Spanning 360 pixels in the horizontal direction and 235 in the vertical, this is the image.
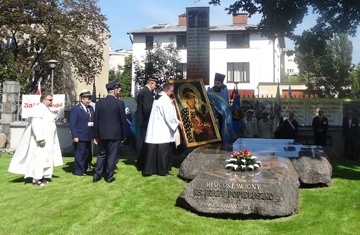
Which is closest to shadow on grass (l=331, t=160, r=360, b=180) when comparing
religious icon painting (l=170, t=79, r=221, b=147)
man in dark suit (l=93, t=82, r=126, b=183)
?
religious icon painting (l=170, t=79, r=221, b=147)

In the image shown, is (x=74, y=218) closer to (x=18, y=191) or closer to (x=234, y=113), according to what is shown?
(x=18, y=191)

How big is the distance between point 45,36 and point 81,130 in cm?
1994

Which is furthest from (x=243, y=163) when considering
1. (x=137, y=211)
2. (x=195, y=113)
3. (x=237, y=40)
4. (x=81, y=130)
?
(x=237, y=40)

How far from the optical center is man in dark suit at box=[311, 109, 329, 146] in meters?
15.5

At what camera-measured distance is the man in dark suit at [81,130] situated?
9797 millimetres

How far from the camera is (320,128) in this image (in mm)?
15461

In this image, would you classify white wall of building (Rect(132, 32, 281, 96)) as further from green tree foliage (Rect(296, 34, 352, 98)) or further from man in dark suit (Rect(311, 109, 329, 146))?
man in dark suit (Rect(311, 109, 329, 146))

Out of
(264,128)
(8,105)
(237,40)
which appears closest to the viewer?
(264,128)

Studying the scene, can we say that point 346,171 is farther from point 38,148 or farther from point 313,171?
point 38,148

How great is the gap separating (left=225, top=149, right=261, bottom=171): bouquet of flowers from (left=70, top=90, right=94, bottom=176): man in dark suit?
376 cm

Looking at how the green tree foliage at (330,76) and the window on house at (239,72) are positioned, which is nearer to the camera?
the window on house at (239,72)

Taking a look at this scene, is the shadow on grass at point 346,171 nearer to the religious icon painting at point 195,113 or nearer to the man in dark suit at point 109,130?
the religious icon painting at point 195,113

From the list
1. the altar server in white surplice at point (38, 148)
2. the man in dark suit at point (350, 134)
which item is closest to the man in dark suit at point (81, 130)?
the altar server in white surplice at point (38, 148)

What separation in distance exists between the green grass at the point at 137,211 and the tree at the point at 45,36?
20.2m
